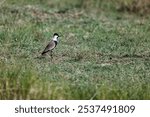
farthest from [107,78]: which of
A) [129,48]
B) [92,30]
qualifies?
[92,30]

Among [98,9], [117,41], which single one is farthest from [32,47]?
A: [98,9]

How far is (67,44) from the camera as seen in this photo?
13.4 metres

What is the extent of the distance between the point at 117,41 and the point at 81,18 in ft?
8.26

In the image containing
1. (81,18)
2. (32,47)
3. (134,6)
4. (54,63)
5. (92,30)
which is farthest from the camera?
(134,6)

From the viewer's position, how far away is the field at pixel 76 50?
33.4ft

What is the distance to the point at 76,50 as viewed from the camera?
12906mm

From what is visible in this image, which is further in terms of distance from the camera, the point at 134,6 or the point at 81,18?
the point at 134,6

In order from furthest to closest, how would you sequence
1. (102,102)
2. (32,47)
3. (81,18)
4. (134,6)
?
(134,6) < (81,18) < (32,47) < (102,102)

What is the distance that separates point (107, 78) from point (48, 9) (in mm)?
5705

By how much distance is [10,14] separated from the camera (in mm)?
15227

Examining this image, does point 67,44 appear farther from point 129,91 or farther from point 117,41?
point 129,91

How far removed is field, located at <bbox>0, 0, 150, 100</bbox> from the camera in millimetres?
10195

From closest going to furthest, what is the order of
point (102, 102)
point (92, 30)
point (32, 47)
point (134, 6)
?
point (102, 102) < point (32, 47) < point (92, 30) < point (134, 6)

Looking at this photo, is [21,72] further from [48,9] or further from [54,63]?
[48,9]
